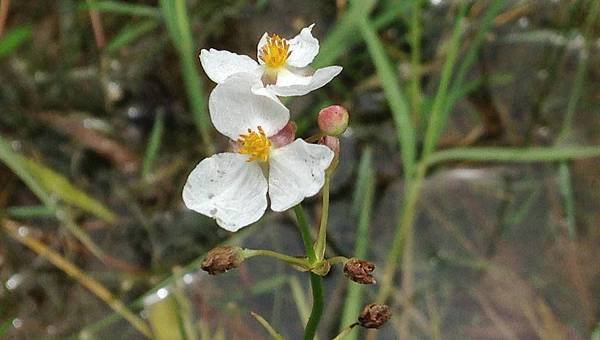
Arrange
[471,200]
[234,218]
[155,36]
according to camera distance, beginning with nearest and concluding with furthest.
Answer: [234,218], [471,200], [155,36]

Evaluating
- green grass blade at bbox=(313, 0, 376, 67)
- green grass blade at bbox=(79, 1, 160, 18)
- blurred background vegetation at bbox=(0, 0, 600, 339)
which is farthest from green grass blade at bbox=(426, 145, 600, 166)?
green grass blade at bbox=(79, 1, 160, 18)

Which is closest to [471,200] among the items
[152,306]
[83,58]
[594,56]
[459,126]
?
[459,126]

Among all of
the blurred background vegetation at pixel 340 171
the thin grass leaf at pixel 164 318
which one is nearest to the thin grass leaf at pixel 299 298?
the blurred background vegetation at pixel 340 171

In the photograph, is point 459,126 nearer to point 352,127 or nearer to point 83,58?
point 352,127

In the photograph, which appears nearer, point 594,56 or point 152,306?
point 152,306

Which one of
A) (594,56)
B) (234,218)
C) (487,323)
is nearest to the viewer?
(234,218)

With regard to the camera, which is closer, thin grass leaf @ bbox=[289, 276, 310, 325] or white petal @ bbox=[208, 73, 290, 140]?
white petal @ bbox=[208, 73, 290, 140]

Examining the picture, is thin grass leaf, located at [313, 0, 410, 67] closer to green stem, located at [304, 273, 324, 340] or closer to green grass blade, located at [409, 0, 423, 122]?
green grass blade, located at [409, 0, 423, 122]

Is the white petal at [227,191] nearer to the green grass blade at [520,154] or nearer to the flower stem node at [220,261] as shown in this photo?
the flower stem node at [220,261]

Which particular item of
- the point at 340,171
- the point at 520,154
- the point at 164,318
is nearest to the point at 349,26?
the point at 340,171
